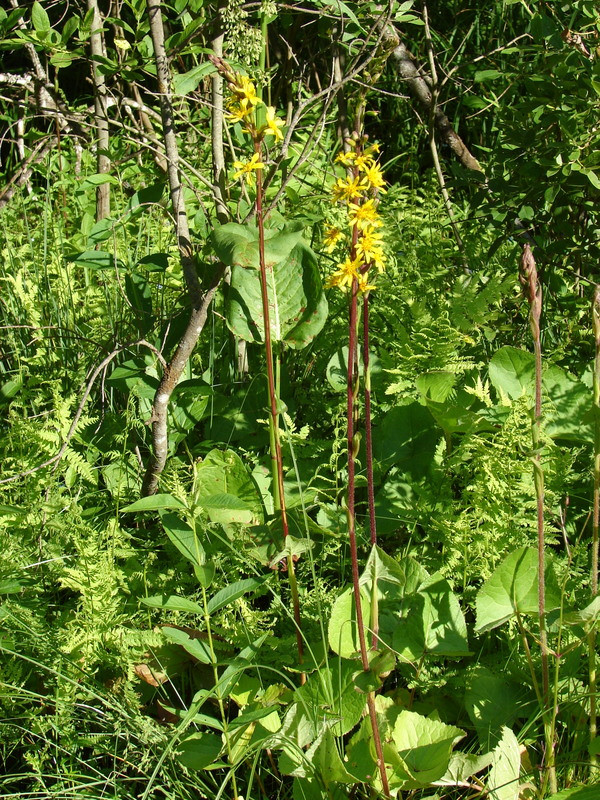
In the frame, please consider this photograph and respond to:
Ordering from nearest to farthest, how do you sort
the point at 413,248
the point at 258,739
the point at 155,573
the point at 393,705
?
1. the point at 258,739
2. the point at 393,705
3. the point at 155,573
4. the point at 413,248

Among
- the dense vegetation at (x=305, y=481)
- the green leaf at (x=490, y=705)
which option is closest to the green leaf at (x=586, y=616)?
the dense vegetation at (x=305, y=481)

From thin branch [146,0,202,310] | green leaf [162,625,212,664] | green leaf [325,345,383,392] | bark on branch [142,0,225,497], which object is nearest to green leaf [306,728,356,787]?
green leaf [162,625,212,664]

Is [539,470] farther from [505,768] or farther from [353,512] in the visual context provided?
[505,768]

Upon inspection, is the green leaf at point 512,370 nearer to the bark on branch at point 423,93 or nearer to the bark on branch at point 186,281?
the bark on branch at point 186,281

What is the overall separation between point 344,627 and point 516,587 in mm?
356

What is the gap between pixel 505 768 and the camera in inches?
56.1

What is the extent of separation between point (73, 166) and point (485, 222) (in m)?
2.31

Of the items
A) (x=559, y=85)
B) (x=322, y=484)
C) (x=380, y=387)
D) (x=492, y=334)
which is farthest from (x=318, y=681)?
(x=559, y=85)

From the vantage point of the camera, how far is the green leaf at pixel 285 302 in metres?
2.03

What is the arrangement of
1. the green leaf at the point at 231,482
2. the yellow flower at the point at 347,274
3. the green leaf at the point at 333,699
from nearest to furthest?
the yellow flower at the point at 347,274, the green leaf at the point at 333,699, the green leaf at the point at 231,482

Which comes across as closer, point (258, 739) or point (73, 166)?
point (258, 739)

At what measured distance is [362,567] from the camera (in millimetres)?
1970

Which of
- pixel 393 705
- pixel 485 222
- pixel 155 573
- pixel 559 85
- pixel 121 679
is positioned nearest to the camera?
pixel 393 705

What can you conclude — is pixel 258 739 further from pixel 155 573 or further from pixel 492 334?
pixel 492 334
